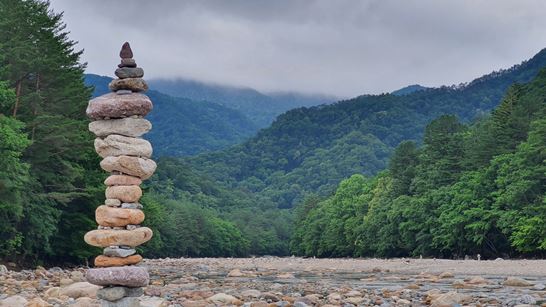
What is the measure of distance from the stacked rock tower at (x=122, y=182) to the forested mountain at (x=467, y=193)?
41997mm

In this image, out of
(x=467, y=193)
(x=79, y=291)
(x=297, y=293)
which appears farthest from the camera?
(x=467, y=193)

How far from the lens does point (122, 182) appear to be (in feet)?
44.1

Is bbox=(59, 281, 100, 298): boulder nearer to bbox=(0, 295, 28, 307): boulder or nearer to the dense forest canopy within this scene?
bbox=(0, 295, 28, 307): boulder

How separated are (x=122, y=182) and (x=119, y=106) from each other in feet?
4.62

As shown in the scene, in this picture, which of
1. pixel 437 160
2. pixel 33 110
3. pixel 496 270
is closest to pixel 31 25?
pixel 33 110

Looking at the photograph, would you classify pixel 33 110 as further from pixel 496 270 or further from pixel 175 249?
pixel 175 249

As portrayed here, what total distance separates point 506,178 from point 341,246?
38.3 meters

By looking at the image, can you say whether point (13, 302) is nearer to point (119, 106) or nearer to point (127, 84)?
point (119, 106)

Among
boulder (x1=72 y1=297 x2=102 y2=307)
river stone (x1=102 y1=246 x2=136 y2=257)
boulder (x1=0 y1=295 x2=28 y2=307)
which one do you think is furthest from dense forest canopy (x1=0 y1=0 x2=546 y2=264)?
river stone (x1=102 y1=246 x2=136 y2=257)

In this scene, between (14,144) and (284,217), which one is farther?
(284,217)

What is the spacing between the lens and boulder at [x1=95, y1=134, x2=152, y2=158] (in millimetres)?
13414

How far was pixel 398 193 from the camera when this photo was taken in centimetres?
8019

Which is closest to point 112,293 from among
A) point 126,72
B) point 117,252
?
point 117,252

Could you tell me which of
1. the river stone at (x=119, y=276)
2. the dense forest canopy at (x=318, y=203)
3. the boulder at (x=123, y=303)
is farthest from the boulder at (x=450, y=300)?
the dense forest canopy at (x=318, y=203)
